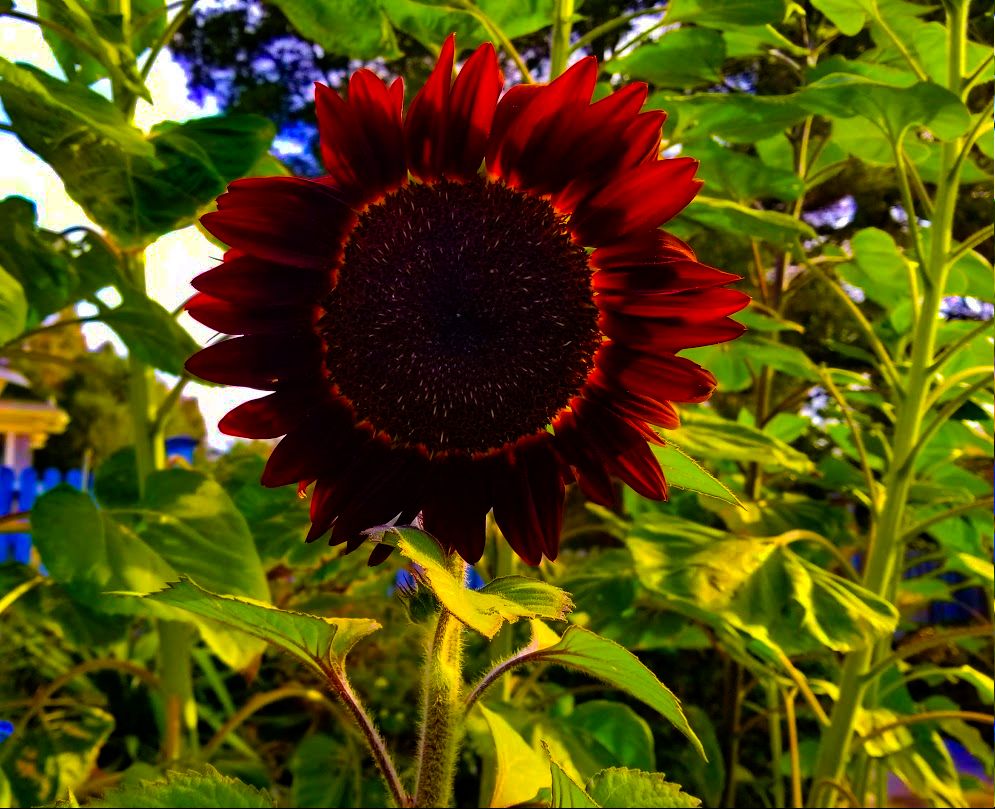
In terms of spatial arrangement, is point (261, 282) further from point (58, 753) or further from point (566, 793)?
point (58, 753)

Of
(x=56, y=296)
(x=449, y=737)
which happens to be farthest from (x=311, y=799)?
(x=449, y=737)

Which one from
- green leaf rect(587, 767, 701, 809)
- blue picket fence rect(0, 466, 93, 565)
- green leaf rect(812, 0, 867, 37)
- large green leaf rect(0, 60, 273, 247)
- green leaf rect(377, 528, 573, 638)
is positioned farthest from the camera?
blue picket fence rect(0, 466, 93, 565)

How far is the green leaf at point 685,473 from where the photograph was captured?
28cm

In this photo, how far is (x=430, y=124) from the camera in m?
0.29

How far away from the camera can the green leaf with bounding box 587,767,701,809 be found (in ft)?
1.02

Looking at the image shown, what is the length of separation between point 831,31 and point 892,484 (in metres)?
0.60

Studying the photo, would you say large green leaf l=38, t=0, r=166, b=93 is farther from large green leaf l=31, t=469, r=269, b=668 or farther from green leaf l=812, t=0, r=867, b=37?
green leaf l=812, t=0, r=867, b=37

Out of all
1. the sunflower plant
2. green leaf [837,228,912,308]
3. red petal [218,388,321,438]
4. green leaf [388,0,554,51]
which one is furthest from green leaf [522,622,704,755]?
green leaf [837,228,912,308]

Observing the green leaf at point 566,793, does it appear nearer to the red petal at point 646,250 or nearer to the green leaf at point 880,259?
the red petal at point 646,250

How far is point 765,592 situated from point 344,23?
0.51 metres

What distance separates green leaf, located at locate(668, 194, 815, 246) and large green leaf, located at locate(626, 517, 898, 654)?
24cm

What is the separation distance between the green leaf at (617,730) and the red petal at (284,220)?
57 centimetres

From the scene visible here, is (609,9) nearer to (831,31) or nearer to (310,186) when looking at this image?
(831,31)

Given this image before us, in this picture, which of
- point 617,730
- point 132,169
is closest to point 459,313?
point 132,169
